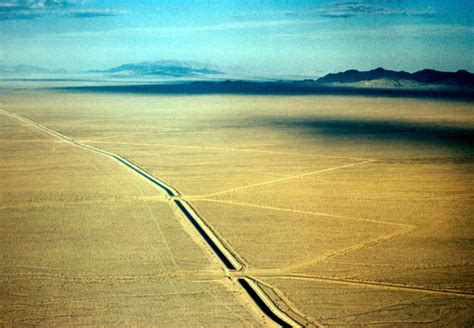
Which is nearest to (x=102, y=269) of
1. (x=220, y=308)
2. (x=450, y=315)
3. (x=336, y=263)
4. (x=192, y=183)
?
(x=220, y=308)

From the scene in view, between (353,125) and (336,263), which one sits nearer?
(336,263)

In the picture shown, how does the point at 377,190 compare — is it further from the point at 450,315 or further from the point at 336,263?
the point at 450,315

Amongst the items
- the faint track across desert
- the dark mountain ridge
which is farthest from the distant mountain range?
the faint track across desert

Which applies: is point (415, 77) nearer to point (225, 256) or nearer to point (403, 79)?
point (403, 79)

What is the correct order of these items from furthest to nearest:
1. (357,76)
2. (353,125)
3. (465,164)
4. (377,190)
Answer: (357,76) → (353,125) → (465,164) → (377,190)

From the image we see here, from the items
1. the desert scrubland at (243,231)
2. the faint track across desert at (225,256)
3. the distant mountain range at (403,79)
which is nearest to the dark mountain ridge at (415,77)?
the distant mountain range at (403,79)

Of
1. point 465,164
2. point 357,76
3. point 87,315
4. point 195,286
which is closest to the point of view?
point 87,315

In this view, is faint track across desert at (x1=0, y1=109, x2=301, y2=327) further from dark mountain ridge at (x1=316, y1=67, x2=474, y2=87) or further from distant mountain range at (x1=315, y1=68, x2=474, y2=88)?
dark mountain ridge at (x1=316, y1=67, x2=474, y2=87)

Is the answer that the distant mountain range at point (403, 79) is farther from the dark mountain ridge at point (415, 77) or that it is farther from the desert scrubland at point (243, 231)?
the desert scrubland at point (243, 231)
